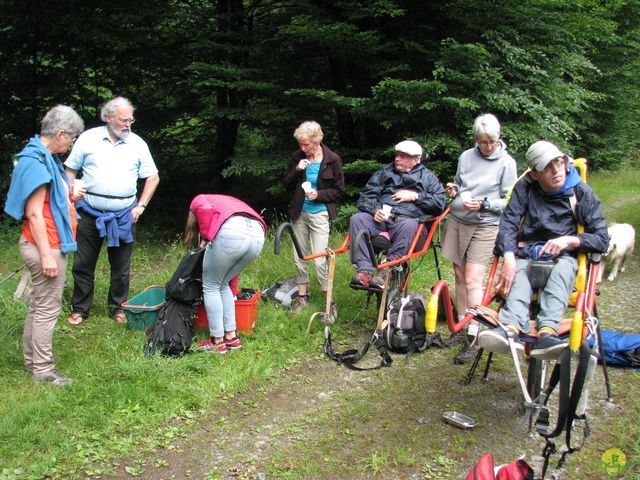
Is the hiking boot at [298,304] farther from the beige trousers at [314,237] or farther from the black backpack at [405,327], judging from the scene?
the black backpack at [405,327]

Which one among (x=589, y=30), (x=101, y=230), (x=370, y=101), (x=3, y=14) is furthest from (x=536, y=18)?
(x=3, y=14)

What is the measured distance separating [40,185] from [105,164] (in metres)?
1.24

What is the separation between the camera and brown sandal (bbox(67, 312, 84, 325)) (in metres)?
5.24

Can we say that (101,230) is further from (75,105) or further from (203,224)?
Answer: (75,105)

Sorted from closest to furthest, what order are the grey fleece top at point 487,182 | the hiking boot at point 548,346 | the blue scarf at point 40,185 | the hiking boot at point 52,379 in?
the hiking boot at point 548,346
the blue scarf at point 40,185
the hiking boot at point 52,379
the grey fleece top at point 487,182

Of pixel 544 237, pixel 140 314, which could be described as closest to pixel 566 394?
pixel 544 237

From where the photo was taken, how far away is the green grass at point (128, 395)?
3279mm

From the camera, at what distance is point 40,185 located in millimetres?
3826

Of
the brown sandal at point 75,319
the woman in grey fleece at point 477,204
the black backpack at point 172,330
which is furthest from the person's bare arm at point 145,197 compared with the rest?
the woman in grey fleece at point 477,204

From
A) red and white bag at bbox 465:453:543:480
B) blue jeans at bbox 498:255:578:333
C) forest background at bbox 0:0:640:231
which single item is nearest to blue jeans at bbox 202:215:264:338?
blue jeans at bbox 498:255:578:333

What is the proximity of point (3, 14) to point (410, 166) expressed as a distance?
7151mm

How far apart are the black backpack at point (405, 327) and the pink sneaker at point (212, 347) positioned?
4.15 feet

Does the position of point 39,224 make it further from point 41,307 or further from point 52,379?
point 52,379

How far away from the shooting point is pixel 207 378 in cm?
414
